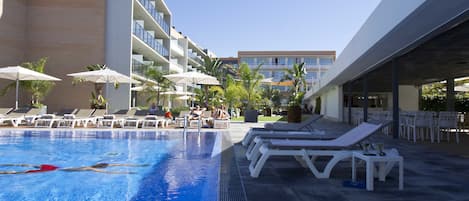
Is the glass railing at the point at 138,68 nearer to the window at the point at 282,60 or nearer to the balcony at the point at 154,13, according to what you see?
the balcony at the point at 154,13

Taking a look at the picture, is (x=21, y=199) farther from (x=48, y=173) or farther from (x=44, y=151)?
(x=44, y=151)

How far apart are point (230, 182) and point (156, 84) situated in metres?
22.3

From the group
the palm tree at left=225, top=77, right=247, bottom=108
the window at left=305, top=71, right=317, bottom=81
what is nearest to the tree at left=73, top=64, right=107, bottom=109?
the palm tree at left=225, top=77, right=247, bottom=108

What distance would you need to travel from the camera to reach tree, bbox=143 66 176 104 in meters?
25.1

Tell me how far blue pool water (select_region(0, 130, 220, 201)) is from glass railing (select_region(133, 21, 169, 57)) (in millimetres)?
14545

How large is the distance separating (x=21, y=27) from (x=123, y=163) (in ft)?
66.2

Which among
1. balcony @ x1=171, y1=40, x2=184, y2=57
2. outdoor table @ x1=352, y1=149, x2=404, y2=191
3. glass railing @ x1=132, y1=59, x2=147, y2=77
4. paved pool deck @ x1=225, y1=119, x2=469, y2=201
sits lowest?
paved pool deck @ x1=225, y1=119, x2=469, y2=201

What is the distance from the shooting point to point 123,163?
6555 mm

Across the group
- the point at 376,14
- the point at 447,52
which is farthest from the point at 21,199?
the point at 447,52

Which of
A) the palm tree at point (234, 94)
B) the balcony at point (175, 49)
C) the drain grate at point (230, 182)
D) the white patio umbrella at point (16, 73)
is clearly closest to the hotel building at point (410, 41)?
the drain grate at point (230, 182)

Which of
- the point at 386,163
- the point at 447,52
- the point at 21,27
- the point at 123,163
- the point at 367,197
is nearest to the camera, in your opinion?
the point at 367,197

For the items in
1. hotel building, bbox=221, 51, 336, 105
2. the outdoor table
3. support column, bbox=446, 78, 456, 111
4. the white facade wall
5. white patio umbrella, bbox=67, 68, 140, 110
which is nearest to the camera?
the outdoor table

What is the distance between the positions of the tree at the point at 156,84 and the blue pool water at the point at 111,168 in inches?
558

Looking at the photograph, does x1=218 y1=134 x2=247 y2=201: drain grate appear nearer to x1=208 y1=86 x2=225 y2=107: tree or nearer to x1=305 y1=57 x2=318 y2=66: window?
x1=208 y1=86 x2=225 y2=107: tree
